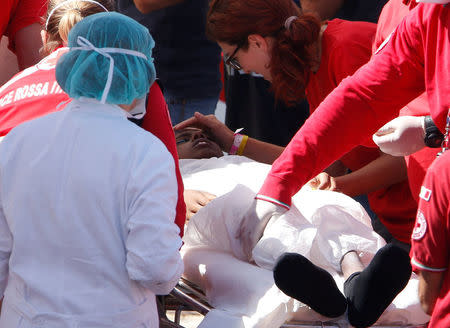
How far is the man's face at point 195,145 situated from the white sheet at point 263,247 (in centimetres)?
63

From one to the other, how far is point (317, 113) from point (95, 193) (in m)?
0.83

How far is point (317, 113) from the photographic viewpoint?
2197 millimetres

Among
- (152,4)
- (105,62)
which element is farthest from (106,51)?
(152,4)

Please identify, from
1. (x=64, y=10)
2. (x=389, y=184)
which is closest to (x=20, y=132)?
(x=64, y=10)

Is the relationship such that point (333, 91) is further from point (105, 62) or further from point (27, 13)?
point (27, 13)

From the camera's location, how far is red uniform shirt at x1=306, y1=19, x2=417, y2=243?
2.62m

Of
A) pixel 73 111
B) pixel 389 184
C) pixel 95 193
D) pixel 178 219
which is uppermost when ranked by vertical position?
pixel 73 111

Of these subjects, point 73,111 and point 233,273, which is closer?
point 73,111

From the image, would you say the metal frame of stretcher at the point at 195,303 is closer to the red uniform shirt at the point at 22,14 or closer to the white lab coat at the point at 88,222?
the white lab coat at the point at 88,222

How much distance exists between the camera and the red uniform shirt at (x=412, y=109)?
86.2 inches

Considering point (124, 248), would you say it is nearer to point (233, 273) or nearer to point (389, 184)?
point (233, 273)

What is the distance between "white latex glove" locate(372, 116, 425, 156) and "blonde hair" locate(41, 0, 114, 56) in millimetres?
988

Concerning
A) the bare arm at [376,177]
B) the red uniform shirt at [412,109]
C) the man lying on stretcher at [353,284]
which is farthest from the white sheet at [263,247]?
the bare arm at [376,177]

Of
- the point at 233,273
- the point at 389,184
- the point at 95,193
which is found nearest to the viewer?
the point at 95,193
